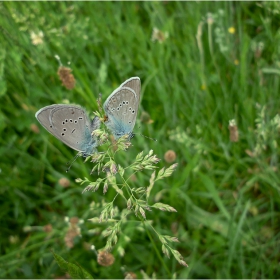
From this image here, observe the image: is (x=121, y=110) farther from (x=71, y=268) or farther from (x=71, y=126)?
(x=71, y=268)

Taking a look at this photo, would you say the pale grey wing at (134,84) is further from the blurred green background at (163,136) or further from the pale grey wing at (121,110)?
the blurred green background at (163,136)

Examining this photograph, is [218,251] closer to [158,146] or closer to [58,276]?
[158,146]

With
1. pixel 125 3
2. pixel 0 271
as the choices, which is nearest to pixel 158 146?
pixel 0 271

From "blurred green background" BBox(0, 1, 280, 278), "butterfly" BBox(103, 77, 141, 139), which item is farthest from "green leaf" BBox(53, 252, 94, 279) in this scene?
"blurred green background" BBox(0, 1, 280, 278)

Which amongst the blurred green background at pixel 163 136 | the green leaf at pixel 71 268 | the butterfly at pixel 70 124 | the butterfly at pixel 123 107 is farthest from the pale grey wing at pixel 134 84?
the green leaf at pixel 71 268

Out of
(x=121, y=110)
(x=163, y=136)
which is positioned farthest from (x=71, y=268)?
(x=163, y=136)

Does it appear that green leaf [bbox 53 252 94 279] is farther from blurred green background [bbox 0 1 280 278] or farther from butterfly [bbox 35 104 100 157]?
blurred green background [bbox 0 1 280 278]
